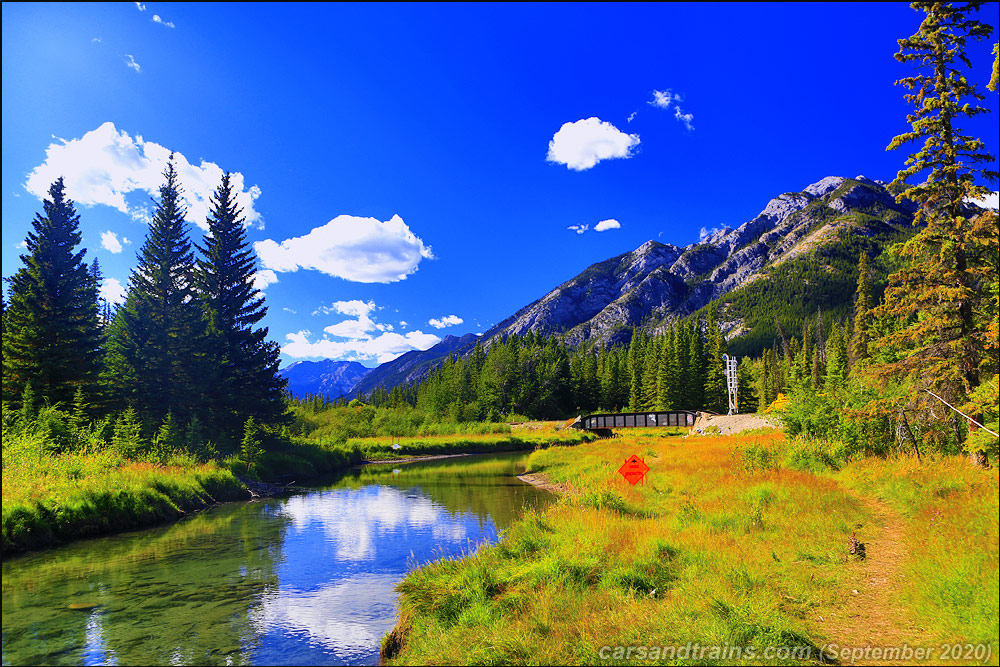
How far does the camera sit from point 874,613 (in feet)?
27.9

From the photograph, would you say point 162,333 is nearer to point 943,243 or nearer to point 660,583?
point 660,583

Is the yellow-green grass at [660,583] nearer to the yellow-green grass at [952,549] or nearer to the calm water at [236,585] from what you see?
the yellow-green grass at [952,549]

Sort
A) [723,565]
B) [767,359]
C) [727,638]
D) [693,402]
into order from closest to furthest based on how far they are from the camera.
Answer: [727,638] → [723,565] → [693,402] → [767,359]

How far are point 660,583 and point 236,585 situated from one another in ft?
38.2

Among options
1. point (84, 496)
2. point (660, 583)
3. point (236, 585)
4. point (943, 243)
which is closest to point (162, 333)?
point (84, 496)

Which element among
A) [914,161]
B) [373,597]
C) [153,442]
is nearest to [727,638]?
[373,597]

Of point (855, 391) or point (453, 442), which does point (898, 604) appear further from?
point (453, 442)

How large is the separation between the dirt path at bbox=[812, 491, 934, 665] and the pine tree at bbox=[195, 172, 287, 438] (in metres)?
44.2

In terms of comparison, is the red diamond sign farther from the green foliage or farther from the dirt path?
the green foliage

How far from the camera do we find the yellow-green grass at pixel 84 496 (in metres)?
17.7

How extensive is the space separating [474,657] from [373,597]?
21.3 feet

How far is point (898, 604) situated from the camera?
8516mm

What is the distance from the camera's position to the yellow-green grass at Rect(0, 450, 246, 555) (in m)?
17.7

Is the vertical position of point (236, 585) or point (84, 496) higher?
point (84, 496)
